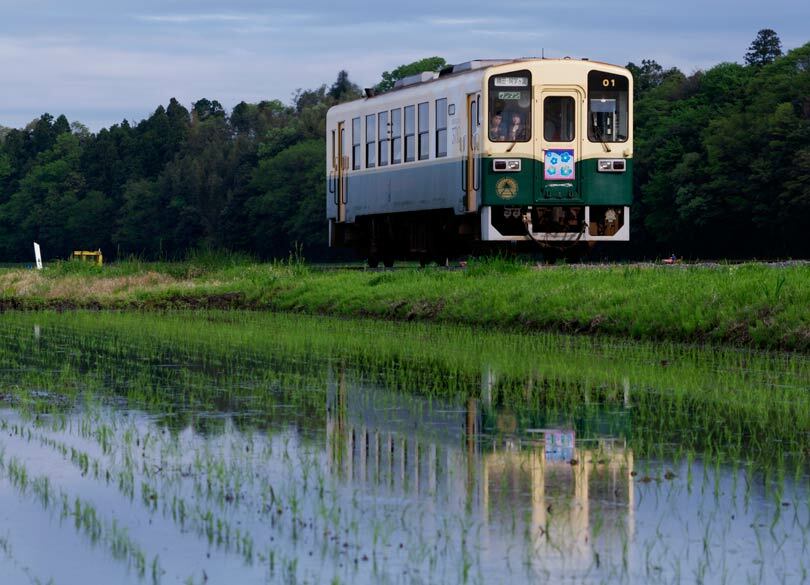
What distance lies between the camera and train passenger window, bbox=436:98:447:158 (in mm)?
32719

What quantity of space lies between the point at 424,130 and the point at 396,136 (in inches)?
68.1

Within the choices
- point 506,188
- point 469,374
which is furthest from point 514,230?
point 469,374

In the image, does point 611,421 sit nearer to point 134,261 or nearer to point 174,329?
point 174,329

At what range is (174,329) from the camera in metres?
23.3

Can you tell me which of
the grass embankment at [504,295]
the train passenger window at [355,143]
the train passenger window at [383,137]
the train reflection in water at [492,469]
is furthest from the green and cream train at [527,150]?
the train reflection in water at [492,469]

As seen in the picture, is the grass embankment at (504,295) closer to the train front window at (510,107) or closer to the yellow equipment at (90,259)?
the train front window at (510,107)

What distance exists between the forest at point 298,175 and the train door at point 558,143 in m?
13.3

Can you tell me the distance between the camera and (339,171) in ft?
131

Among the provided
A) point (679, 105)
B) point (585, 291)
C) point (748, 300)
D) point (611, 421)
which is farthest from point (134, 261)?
point (679, 105)

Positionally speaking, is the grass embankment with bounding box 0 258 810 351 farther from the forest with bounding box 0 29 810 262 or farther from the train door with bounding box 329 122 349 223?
the forest with bounding box 0 29 810 262

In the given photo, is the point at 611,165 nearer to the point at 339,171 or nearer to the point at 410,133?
the point at 410,133

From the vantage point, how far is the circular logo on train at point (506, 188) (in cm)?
3113

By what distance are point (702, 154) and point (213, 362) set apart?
6572cm

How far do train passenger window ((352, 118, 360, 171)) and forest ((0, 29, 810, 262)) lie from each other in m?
5.73
